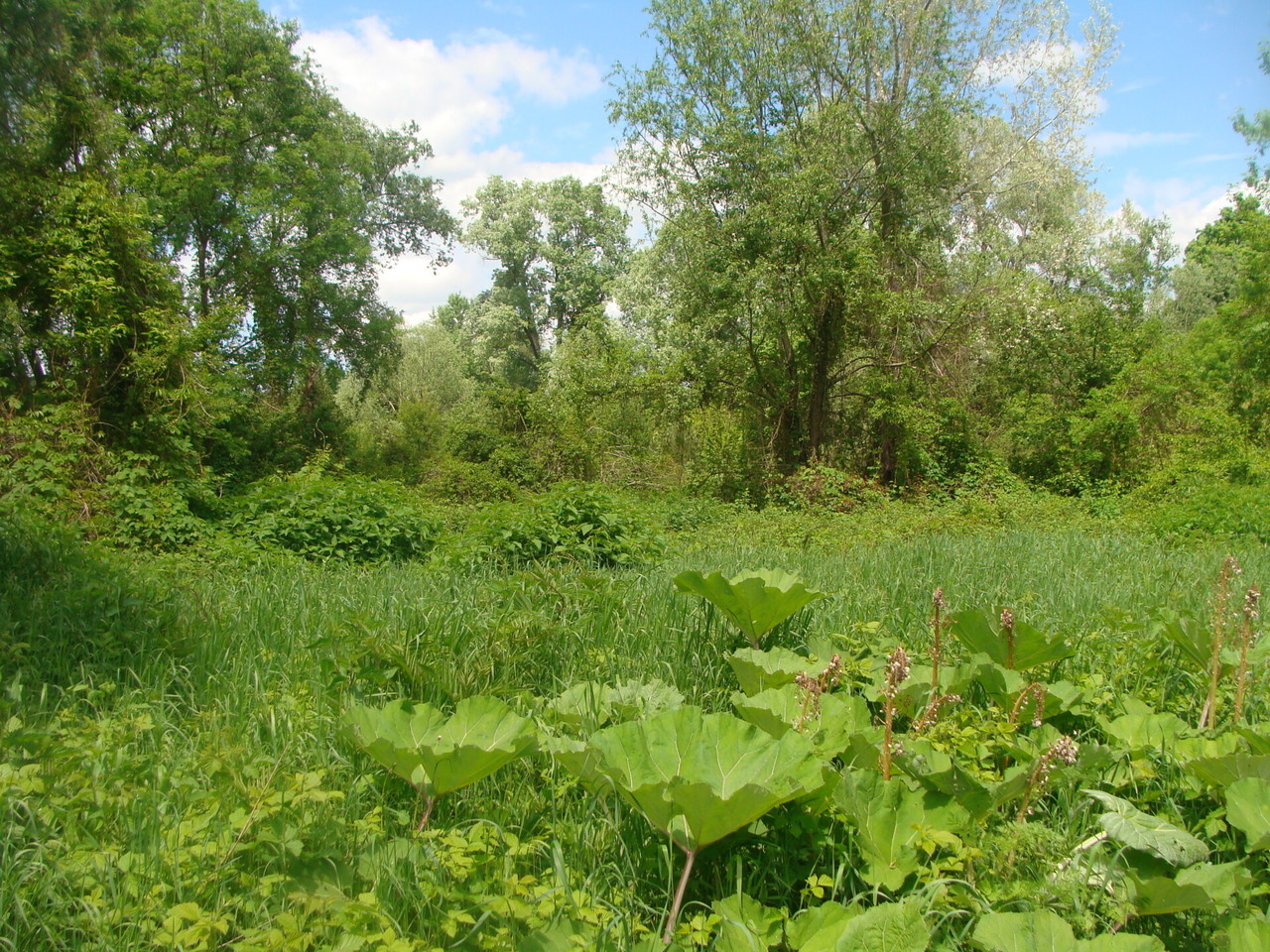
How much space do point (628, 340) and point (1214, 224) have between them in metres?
31.2

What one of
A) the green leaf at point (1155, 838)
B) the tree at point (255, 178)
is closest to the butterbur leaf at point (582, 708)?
the green leaf at point (1155, 838)

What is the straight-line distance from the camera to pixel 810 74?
13.8 metres

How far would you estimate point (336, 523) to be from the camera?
354 inches

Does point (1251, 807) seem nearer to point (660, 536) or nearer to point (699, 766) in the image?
point (699, 766)

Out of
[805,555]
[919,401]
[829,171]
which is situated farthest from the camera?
[919,401]

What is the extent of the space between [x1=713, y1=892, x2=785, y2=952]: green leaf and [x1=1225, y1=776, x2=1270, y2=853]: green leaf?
1.02 m

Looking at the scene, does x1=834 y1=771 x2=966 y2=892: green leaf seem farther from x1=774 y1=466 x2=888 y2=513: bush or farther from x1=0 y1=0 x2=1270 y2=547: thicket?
x1=774 y1=466 x2=888 y2=513: bush

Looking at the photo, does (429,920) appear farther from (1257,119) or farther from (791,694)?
(1257,119)

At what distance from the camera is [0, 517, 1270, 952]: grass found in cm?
153

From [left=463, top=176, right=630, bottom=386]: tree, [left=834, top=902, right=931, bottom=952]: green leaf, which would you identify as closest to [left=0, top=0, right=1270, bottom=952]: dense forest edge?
[left=834, top=902, right=931, bottom=952]: green leaf

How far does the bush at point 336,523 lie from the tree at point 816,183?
6.95m

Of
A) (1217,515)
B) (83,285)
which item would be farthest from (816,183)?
(83,285)

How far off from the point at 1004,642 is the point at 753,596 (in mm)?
810

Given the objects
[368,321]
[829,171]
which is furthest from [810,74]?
[368,321]
